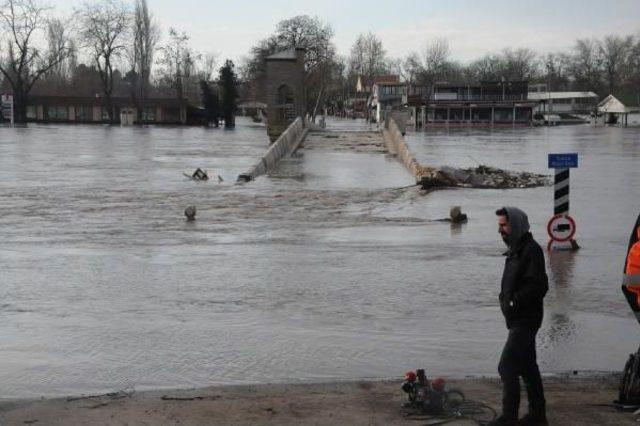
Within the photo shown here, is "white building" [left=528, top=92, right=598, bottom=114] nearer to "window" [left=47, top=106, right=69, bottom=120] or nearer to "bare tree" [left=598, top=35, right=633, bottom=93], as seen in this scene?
"bare tree" [left=598, top=35, right=633, bottom=93]

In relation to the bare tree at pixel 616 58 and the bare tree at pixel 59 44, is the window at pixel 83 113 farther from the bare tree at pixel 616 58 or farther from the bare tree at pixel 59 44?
the bare tree at pixel 616 58

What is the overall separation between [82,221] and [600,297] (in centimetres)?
1214

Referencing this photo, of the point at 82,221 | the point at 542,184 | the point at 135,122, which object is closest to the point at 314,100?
the point at 135,122

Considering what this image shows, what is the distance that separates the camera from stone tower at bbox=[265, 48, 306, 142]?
6397 centimetres

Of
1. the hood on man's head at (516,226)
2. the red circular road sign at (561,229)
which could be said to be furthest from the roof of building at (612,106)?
the hood on man's head at (516,226)

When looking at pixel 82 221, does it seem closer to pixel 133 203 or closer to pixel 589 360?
pixel 133 203

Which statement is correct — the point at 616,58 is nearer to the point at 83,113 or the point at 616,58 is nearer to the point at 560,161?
the point at 83,113

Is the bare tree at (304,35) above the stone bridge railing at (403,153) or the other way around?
above

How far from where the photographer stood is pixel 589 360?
757 cm

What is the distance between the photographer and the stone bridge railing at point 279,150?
29141 millimetres

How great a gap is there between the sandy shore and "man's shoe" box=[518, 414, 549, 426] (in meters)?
0.08

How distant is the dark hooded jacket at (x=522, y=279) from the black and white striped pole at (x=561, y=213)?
8484mm

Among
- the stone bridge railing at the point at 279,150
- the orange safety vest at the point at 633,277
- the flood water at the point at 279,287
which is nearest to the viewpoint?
the orange safety vest at the point at 633,277

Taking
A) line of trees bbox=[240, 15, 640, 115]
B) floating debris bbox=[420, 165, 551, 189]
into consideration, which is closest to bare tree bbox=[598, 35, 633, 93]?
line of trees bbox=[240, 15, 640, 115]
